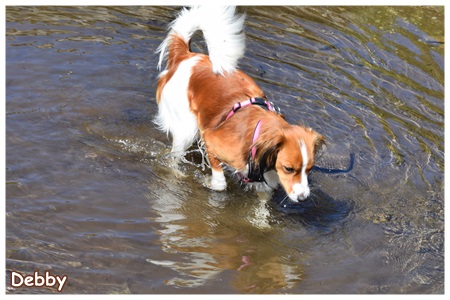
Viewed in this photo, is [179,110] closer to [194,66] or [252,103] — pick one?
[194,66]

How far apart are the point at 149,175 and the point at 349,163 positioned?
1.83 meters

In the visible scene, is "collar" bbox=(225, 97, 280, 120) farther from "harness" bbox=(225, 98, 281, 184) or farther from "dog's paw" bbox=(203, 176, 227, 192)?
"dog's paw" bbox=(203, 176, 227, 192)

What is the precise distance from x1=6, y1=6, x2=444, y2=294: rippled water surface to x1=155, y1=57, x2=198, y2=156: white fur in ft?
0.92

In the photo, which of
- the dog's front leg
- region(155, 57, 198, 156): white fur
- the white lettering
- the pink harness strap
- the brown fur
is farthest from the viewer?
region(155, 57, 198, 156): white fur

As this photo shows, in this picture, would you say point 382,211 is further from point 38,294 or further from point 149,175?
point 38,294

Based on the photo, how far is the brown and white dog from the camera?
→ 177 inches

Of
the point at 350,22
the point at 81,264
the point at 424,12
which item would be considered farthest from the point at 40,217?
the point at 424,12

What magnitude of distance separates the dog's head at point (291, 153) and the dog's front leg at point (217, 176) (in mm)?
612

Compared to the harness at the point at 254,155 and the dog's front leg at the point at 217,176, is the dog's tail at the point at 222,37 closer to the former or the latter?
the harness at the point at 254,155

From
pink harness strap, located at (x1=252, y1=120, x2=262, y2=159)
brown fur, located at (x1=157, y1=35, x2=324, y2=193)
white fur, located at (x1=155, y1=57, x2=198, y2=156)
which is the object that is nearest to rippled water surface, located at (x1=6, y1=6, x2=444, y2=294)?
white fur, located at (x1=155, y1=57, x2=198, y2=156)

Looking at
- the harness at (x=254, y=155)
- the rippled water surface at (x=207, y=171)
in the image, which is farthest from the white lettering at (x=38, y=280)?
the harness at (x=254, y=155)

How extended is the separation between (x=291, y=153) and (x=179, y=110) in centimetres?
135

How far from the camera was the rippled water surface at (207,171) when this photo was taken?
4.34m

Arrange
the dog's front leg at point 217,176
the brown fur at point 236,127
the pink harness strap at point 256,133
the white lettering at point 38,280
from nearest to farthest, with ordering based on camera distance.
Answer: the white lettering at point 38,280, the brown fur at point 236,127, the pink harness strap at point 256,133, the dog's front leg at point 217,176
